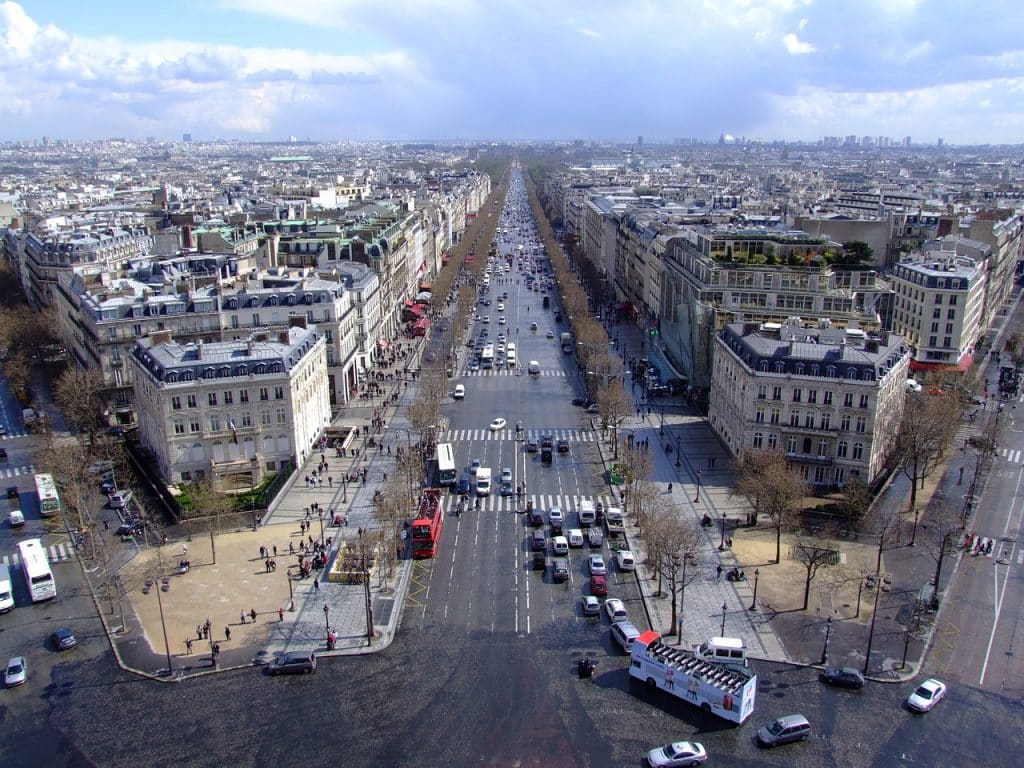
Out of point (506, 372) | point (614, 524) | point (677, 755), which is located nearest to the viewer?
point (677, 755)

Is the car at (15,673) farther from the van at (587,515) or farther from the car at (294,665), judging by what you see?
the van at (587,515)

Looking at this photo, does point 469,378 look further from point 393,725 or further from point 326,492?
point 393,725

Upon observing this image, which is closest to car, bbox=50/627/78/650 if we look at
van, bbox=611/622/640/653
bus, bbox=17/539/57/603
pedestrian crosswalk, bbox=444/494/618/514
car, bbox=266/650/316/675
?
bus, bbox=17/539/57/603

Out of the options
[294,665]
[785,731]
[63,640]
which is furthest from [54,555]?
[785,731]

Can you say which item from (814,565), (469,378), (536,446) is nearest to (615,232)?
(469,378)

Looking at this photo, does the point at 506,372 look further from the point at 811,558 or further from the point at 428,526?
the point at 811,558
